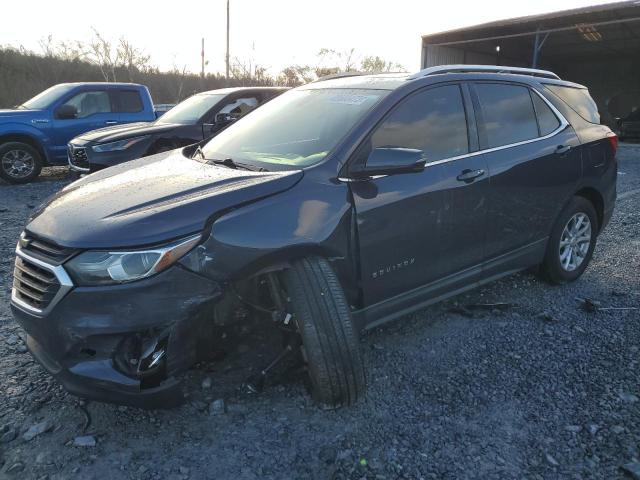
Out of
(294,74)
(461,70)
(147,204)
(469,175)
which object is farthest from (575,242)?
(294,74)

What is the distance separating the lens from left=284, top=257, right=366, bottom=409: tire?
2.44m

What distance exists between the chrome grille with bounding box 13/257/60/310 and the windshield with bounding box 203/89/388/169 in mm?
1240

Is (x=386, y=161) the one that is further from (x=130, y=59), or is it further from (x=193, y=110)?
(x=130, y=59)

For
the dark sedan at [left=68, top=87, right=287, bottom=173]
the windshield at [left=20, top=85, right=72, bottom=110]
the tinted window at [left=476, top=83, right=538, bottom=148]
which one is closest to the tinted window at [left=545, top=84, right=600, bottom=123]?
the tinted window at [left=476, top=83, right=538, bottom=148]

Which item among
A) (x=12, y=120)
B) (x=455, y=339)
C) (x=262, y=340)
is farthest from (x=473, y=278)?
(x=12, y=120)

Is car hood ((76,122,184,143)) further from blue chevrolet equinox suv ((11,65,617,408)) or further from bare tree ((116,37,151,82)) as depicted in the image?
bare tree ((116,37,151,82))

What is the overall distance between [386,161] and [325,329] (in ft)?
3.10

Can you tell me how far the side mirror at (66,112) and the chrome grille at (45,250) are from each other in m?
7.77

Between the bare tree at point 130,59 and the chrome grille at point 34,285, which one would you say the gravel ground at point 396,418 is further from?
the bare tree at point 130,59

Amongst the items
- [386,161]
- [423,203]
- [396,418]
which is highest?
[386,161]

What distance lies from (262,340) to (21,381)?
4.57ft

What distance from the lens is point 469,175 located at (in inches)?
127

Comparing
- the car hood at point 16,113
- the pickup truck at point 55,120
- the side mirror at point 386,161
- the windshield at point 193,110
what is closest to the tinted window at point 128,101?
the pickup truck at point 55,120

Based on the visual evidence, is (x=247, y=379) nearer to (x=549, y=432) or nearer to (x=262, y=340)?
(x=262, y=340)
